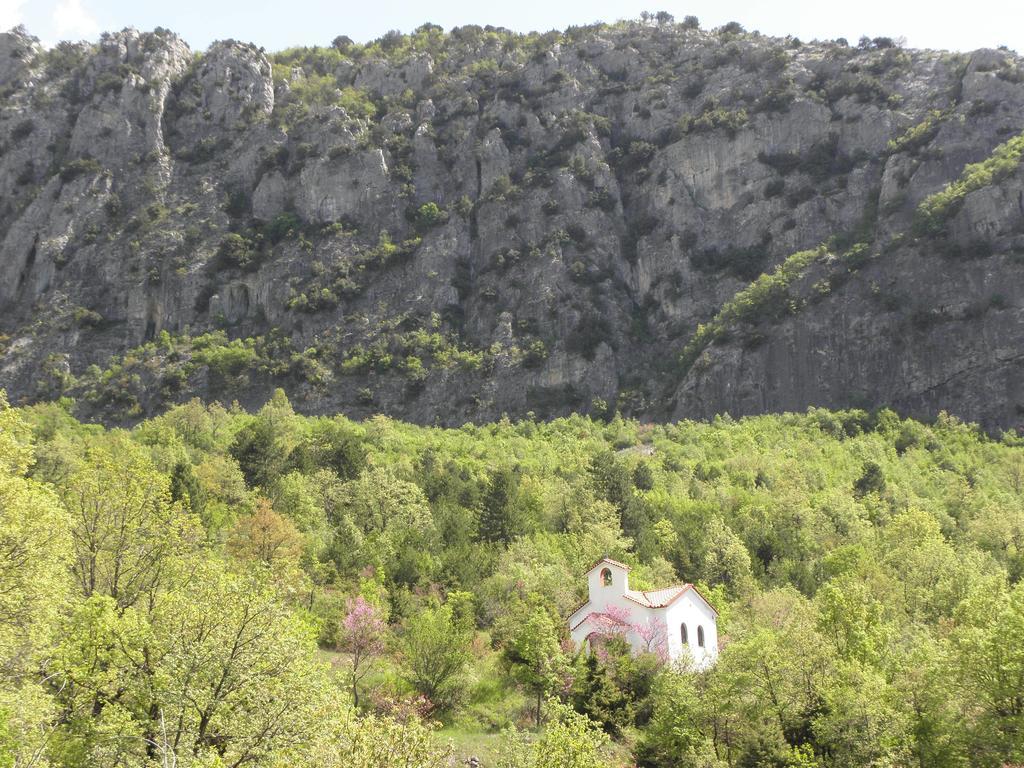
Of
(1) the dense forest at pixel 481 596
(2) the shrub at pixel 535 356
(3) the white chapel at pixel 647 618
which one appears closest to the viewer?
(1) the dense forest at pixel 481 596

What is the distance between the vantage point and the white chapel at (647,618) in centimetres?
4059

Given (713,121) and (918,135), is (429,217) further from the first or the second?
(918,135)

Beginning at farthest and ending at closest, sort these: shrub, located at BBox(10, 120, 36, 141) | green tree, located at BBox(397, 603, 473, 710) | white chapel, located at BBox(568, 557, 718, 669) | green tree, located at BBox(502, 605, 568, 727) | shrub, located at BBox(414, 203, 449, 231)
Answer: shrub, located at BBox(10, 120, 36, 141), shrub, located at BBox(414, 203, 449, 231), white chapel, located at BBox(568, 557, 718, 669), green tree, located at BBox(397, 603, 473, 710), green tree, located at BBox(502, 605, 568, 727)

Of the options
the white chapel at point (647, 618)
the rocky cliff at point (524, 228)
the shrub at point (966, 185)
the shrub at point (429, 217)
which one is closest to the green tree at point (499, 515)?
the white chapel at point (647, 618)

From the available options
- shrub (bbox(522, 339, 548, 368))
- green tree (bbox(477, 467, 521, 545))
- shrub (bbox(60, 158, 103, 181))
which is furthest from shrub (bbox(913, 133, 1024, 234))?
shrub (bbox(60, 158, 103, 181))

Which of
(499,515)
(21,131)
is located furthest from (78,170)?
(499,515)

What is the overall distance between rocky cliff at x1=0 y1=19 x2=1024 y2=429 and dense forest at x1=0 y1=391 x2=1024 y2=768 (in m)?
17.4

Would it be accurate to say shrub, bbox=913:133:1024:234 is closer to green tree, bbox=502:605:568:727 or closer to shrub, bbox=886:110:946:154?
shrub, bbox=886:110:946:154

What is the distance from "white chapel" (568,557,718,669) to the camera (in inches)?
1598

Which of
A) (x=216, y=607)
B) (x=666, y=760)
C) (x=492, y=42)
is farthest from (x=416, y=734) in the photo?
(x=492, y=42)

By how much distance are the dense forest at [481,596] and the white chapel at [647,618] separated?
1041 millimetres

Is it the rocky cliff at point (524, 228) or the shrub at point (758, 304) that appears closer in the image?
the rocky cliff at point (524, 228)

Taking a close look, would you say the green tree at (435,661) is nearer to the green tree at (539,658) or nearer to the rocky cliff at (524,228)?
the green tree at (539,658)

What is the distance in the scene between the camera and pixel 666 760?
33062mm
